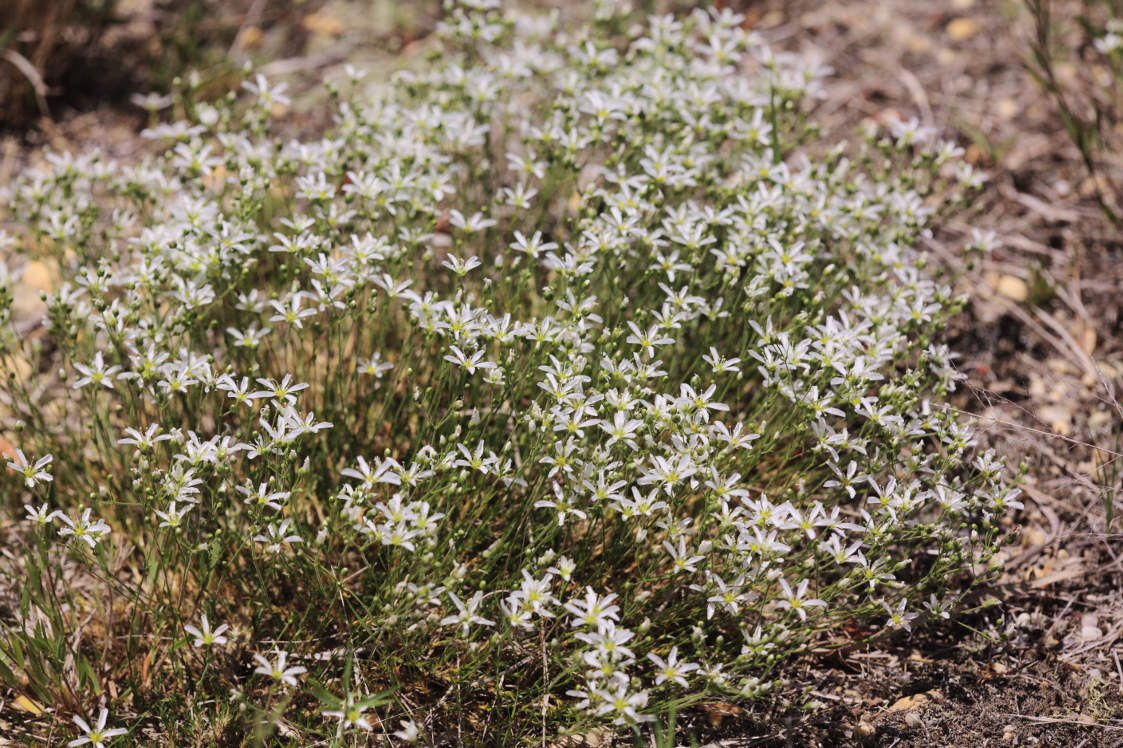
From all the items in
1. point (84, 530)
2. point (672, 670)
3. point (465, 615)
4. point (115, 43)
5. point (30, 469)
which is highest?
point (115, 43)

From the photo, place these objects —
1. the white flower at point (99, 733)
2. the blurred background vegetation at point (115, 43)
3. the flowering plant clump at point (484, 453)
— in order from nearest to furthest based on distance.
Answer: the white flower at point (99, 733) < the flowering plant clump at point (484, 453) < the blurred background vegetation at point (115, 43)

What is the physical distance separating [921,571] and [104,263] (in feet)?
12.2

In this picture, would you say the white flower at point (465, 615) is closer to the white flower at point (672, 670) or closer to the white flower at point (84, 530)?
the white flower at point (672, 670)

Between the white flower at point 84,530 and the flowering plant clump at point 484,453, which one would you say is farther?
the flowering plant clump at point 484,453

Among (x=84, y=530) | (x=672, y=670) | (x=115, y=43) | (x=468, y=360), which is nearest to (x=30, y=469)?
(x=84, y=530)

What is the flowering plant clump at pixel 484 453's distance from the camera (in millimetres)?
3312

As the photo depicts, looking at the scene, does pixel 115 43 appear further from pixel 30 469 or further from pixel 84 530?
pixel 84 530

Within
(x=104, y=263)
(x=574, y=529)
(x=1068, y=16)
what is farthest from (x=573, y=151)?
(x=1068, y=16)

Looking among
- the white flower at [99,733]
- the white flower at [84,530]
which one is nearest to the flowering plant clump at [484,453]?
the white flower at [84,530]

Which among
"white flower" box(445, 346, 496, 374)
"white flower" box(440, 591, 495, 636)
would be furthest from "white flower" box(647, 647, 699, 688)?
"white flower" box(445, 346, 496, 374)

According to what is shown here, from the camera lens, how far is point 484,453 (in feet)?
12.7

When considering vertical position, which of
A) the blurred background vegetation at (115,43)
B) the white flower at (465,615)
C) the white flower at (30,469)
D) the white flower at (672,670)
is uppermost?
the blurred background vegetation at (115,43)

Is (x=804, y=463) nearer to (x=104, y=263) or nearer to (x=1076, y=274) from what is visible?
(x=1076, y=274)

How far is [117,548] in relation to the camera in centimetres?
389
